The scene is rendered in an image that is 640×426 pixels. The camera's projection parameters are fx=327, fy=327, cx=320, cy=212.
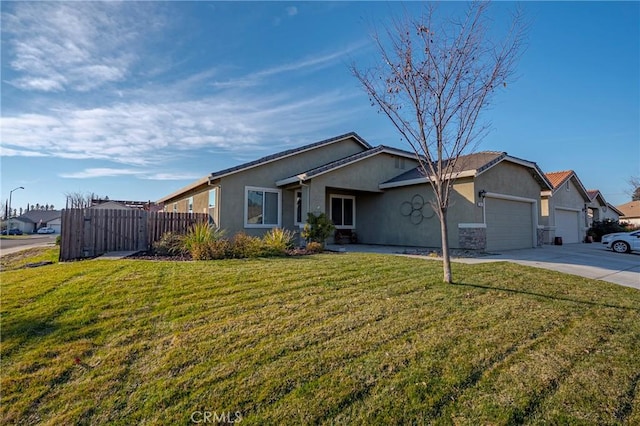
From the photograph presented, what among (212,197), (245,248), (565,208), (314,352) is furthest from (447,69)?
(565,208)

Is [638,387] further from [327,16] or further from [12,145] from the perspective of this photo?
[12,145]

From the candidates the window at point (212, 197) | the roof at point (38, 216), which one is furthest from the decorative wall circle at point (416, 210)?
the roof at point (38, 216)

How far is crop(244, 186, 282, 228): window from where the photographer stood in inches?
559

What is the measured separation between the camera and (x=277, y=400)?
9.20 ft

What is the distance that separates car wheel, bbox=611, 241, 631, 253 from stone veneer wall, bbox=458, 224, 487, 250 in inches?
319

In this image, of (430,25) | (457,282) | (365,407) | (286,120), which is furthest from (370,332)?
(286,120)

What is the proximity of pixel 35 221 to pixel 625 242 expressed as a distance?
9146cm

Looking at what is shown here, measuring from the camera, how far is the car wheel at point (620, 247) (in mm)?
15389

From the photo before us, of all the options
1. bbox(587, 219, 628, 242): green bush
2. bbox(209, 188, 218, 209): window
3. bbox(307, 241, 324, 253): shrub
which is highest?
bbox(209, 188, 218, 209): window

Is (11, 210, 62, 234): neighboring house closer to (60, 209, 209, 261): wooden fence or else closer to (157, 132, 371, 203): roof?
(157, 132, 371, 203): roof

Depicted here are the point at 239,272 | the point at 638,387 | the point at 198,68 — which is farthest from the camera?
the point at 198,68

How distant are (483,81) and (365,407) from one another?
20.3 feet

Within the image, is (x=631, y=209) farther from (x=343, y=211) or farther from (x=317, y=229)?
(x=317, y=229)

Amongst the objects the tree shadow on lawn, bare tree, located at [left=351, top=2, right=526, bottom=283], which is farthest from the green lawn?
bare tree, located at [left=351, top=2, right=526, bottom=283]
